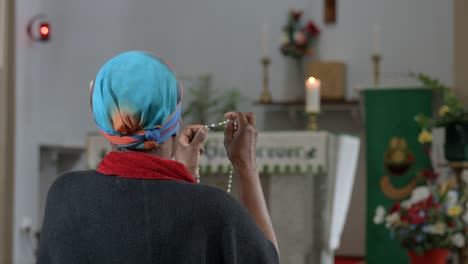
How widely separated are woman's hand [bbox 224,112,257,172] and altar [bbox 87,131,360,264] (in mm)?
3578

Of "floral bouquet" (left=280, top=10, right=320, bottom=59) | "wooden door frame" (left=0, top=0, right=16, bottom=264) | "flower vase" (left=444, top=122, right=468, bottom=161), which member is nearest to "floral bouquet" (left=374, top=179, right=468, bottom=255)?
"flower vase" (left=444, top=122, right=468, bottom=161)

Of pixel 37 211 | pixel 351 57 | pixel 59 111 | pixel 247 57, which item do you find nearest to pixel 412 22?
pixel 351 57

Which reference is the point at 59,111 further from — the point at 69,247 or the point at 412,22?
the point at 69,247

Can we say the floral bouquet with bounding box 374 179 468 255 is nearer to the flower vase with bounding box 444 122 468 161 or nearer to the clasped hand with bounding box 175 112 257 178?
the flower vase with bounding box 444 122 468 161

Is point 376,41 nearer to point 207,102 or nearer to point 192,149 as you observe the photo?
point 207,102

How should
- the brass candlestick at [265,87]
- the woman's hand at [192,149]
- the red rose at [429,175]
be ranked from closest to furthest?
Result: the woman's hand at [192,149] → the red rose at [429,175] → the brass candlestick at [265,87]

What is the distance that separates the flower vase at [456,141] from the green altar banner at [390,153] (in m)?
1.28

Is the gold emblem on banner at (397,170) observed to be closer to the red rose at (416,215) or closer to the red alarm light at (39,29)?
Result: the red rose at (416,215)

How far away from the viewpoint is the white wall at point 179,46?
22.6 ft

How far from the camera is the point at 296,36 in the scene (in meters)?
8.72

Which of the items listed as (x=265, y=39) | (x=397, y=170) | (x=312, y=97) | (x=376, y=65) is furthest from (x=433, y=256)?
(x=265, y=39)

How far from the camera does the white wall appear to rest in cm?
689

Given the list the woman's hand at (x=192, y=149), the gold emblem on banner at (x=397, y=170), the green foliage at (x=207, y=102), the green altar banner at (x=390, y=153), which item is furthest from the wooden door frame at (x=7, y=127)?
the woman's hand at (x=192, y=149)

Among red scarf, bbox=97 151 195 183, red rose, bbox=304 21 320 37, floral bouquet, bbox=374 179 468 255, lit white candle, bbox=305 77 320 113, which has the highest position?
red rose, bbox=304 21 320 37
